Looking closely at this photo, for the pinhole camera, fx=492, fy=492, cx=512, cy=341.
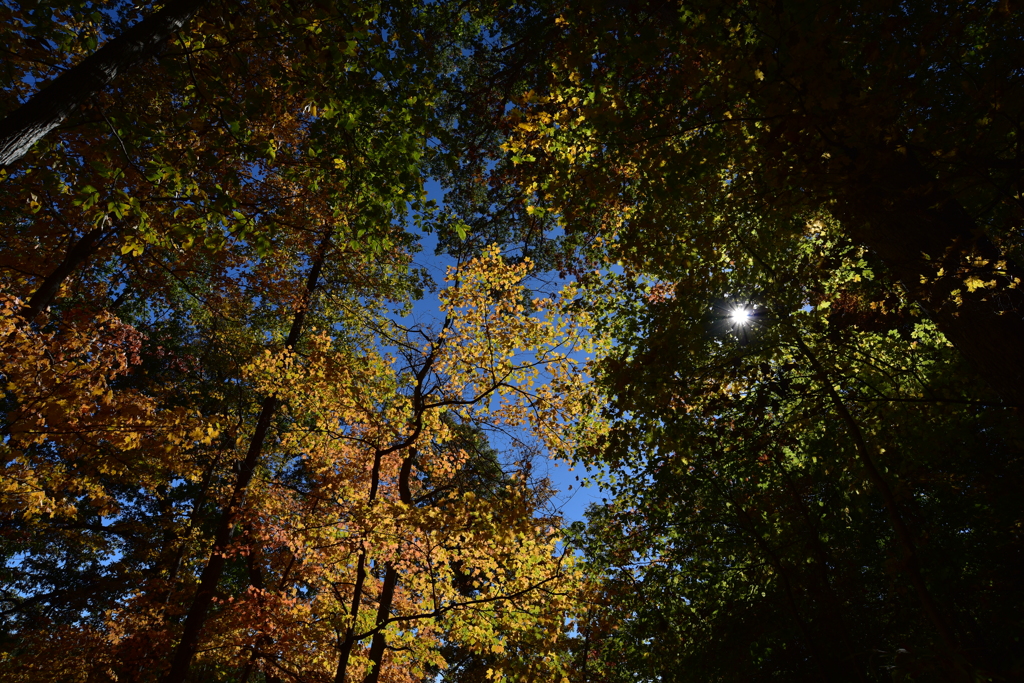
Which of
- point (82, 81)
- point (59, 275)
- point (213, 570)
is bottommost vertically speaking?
point (213, 570)

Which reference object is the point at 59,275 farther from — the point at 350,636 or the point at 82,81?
the point at 350,636

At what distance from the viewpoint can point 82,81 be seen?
3850mm

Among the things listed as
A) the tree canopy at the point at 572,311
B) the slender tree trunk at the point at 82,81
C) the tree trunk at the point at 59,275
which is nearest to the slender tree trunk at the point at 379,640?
the tree canopy at the point at 572,311

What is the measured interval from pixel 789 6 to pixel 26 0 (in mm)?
5975

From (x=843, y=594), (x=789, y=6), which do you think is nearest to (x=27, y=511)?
(x=789, y=6)

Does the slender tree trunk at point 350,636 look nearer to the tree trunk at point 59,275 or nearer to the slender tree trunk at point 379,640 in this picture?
the slender tree trunk at point 379,640

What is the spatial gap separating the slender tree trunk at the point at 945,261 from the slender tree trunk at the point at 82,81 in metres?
5.72

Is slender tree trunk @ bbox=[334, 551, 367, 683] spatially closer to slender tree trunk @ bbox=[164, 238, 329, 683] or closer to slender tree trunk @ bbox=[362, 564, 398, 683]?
slender tree trunk @ bbox=[362, 564, 398, 683]

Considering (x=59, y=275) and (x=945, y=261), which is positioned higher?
(x=59, y=275)

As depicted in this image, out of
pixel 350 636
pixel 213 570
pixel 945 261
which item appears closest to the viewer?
pixel 945 261

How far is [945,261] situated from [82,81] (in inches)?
264

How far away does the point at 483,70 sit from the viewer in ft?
27.5

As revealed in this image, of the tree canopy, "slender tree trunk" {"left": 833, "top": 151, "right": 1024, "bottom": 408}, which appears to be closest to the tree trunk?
the tree canopy

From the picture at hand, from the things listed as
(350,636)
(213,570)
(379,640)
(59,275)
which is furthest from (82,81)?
(213,570)
